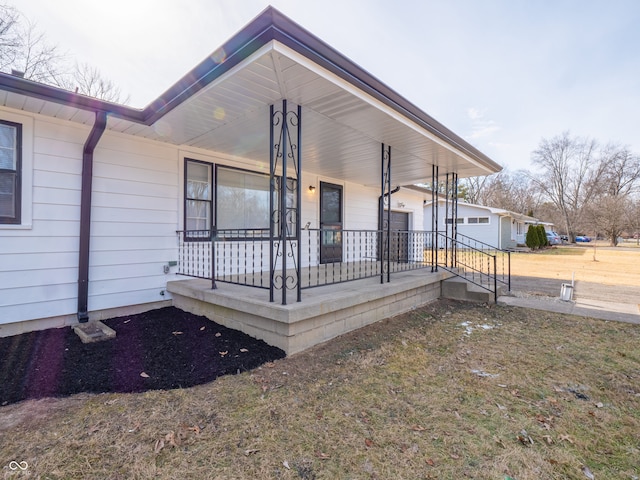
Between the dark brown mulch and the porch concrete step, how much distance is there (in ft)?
14.0

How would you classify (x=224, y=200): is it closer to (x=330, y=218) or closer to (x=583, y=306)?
(x=330, y=218)

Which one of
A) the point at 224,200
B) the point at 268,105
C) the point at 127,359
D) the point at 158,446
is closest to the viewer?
the point at 158,446

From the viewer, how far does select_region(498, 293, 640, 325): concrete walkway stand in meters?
4.84

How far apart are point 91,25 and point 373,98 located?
8.76 meters

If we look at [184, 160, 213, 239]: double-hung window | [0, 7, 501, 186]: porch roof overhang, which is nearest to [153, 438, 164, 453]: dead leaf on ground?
[0, 7, 501, 186]: porch roof overhang

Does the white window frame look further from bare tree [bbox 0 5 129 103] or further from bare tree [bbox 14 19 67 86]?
bare tree [bbox 14 19 67 86]

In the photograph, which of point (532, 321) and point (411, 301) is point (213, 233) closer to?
point (411, 301)

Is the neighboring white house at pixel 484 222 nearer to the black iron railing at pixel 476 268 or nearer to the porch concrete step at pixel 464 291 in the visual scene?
the black iron railing at pixel 476 268

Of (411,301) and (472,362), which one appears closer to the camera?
(472,362)

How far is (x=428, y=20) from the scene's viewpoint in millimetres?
6375

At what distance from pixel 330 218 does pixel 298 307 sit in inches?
179

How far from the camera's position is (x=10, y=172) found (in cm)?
352

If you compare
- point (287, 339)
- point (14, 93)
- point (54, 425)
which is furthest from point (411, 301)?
point (14, 93)

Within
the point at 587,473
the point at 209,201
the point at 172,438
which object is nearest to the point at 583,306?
the point at 587,473
